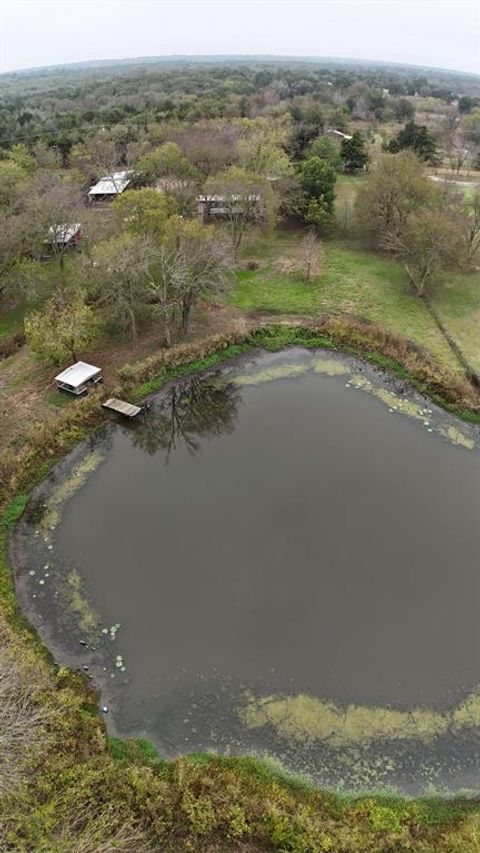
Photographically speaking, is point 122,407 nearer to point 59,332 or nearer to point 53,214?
point 59,332

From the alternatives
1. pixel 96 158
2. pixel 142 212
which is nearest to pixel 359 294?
pixel 142 212

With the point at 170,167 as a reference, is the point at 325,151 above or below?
above

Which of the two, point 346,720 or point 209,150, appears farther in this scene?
point 209,150

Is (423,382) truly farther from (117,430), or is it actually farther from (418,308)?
(117,430)

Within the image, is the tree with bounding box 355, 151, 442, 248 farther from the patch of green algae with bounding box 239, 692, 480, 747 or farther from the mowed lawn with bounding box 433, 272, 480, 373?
the patch of green algae with bounding box 239, 692, 480, 747

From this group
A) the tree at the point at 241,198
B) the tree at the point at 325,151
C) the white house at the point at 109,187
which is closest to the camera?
the tree at the point at 241,198

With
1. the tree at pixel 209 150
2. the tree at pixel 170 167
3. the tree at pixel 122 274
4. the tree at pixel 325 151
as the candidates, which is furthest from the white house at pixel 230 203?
the tree at pixel 325 151

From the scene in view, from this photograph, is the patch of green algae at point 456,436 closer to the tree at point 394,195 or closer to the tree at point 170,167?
the tree at point 394,195
